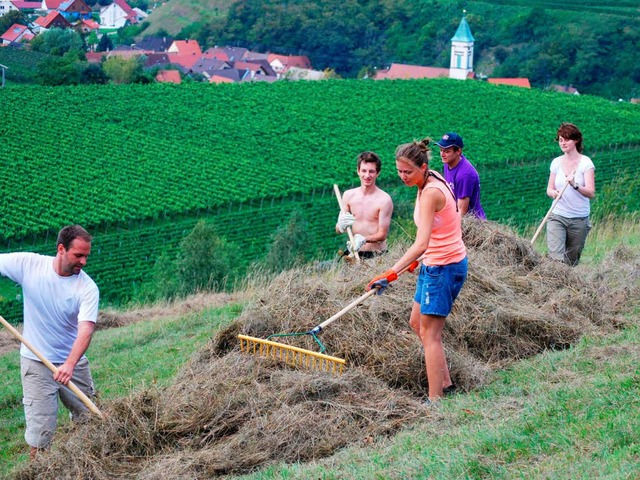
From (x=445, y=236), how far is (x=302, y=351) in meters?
1.26

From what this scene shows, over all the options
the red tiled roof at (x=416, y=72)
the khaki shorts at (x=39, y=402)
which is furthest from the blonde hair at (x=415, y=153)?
the red tiled roof at (x=416, y=72)

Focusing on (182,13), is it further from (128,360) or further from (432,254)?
(432,254)

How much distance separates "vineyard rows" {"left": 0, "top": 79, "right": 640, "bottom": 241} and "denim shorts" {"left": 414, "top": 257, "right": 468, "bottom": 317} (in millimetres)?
25592

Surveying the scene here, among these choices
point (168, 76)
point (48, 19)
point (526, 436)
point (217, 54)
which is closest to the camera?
point (526, 436)

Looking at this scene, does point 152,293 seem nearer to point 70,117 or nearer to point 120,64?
point 70,117

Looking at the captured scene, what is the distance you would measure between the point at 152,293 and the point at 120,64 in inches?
1726

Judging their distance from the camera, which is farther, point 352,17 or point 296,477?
point 352,17

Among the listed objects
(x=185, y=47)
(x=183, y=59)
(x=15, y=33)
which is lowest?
(x=183, y=59)

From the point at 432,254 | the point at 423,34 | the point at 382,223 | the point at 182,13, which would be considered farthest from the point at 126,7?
the point at 432,254

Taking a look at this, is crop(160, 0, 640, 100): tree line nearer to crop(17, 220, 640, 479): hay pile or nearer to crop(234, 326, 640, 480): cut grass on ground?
crop(17, 220, 640, 479): hay pile

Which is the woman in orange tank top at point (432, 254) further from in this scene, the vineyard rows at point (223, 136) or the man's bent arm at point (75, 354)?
the vineyard rows at point (223, 136)

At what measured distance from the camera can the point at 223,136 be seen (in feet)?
161

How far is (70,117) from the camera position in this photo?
157 feet

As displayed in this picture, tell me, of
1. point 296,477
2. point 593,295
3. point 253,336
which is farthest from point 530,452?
point 593,295
